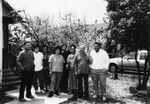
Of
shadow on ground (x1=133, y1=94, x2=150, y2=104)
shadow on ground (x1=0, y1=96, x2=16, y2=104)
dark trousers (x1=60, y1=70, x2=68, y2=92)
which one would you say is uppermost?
dark trousers (x1=60, y1=70, x2=68, y2=92)

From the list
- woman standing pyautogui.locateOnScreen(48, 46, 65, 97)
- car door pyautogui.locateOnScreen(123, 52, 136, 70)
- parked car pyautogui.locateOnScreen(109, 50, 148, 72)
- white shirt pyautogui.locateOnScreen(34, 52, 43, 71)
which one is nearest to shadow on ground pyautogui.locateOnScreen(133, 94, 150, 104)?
Answer: woman standing pyautogui.locateOnScreen(48, 46, 65, 97)

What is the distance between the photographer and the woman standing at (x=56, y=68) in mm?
8708

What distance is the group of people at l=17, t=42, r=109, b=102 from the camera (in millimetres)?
8094

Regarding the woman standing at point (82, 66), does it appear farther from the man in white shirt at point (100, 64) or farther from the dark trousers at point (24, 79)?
the dark trousers at point (24, 79)

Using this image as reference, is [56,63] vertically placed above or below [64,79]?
above

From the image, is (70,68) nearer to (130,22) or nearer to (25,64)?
(25,64)

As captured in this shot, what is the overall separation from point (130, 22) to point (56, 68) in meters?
3.48

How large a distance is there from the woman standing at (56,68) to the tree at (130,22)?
2.88 m

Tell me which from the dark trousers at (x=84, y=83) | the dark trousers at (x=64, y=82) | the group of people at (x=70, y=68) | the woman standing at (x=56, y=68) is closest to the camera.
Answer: the group of people at (x=70, y=68)

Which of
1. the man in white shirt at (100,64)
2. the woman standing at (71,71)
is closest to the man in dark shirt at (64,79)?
the woman standing at (71,71)

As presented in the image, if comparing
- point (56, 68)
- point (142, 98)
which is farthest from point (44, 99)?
point (142, 98)

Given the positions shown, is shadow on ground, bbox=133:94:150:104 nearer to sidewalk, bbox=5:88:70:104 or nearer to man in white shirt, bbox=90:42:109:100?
man in white shirt, bbox=90:42:109:100

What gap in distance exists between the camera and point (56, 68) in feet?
28.6

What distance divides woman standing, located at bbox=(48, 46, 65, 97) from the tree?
2.88m
